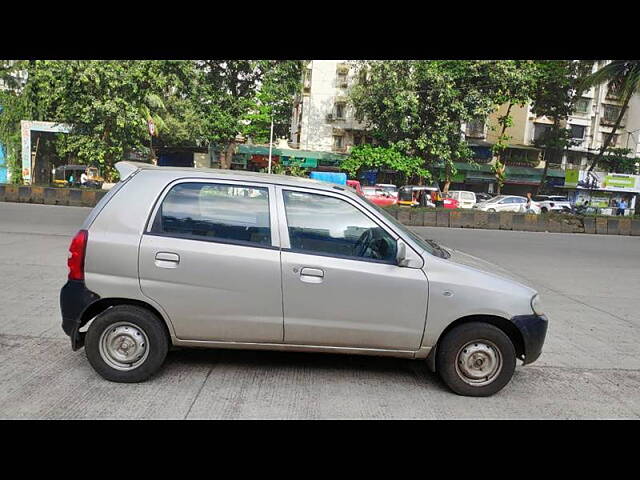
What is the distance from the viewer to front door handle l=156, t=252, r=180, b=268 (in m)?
3.84

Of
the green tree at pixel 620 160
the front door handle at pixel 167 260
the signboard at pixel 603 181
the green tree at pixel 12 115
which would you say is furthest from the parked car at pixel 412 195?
the front door handle at pixel 167 260

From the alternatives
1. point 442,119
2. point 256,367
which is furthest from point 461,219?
point 256,367

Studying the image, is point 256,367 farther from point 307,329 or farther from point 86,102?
point 86,102

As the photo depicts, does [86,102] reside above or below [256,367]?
above

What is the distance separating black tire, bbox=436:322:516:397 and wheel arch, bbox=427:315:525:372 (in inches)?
1.3

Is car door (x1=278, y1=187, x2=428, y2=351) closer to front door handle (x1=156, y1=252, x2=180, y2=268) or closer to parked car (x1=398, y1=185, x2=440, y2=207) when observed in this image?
front door handle (x1=156, y1=252, x2=180, y2=268)

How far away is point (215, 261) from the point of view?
385 centimetres

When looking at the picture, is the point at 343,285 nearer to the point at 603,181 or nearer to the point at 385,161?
the point at 385,161

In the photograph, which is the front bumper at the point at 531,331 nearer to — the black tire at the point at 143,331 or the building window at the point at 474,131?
the black tire at the point at 143,331

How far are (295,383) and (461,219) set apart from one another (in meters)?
18.1

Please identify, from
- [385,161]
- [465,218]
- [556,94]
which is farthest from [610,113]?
[465,218]

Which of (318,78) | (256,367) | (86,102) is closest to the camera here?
(256,367)

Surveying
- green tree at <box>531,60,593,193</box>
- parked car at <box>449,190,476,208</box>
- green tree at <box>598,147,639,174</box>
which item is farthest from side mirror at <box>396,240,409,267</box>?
green tree at <box>598,147,639,174</box>
